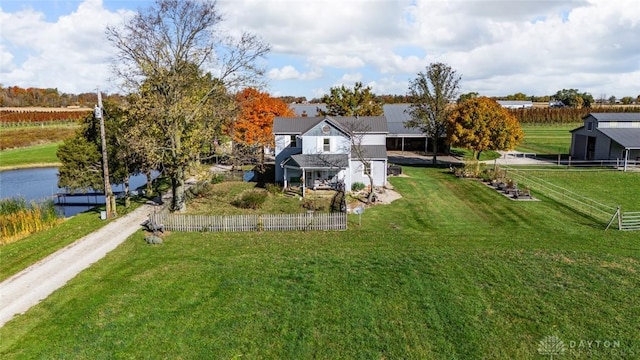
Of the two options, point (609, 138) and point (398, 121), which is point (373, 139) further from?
point (609, 138)

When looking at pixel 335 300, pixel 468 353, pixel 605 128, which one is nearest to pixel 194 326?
pixel 335 300

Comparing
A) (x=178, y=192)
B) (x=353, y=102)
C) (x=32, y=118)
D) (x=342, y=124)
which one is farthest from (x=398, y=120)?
(x=32, y=118)

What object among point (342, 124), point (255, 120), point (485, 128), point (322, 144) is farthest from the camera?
point (255, 120)

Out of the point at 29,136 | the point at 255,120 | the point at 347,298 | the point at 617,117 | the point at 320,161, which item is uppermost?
the point at 617,117

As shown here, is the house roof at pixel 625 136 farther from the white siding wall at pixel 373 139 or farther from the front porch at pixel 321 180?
the front porch at pixel 321 180

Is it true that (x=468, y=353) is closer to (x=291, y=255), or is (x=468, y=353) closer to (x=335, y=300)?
(x=335, y=300)

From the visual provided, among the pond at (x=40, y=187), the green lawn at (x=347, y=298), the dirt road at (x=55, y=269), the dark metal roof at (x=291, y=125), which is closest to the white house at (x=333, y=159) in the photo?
the dark metal roof at (x=291, y=125)

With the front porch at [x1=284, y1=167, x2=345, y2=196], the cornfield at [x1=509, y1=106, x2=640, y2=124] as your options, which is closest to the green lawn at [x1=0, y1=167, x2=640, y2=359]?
the front porch at [x1=284, y1=167, x2=345, y2=196]
